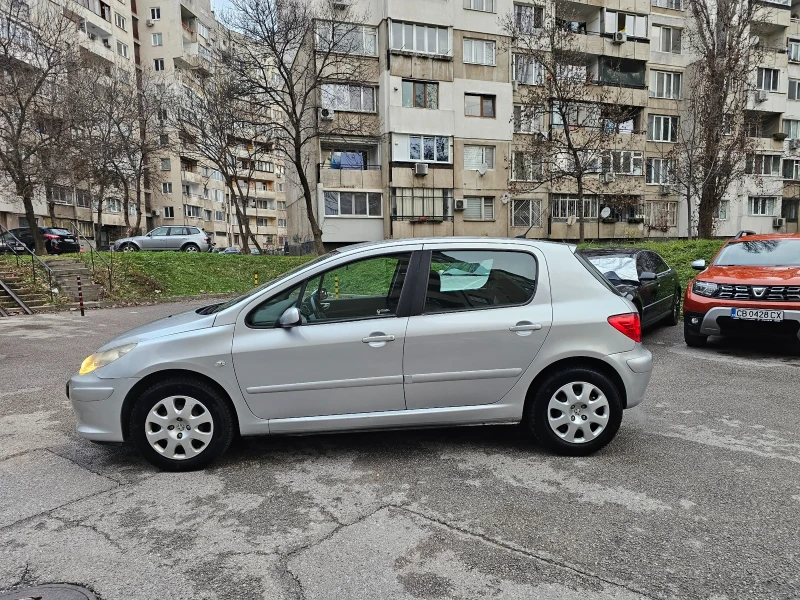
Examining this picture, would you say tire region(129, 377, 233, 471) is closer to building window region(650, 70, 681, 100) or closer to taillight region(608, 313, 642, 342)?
taillight region(608, 313, 642, 342)

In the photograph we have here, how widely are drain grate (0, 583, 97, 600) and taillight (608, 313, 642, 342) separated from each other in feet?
11.9

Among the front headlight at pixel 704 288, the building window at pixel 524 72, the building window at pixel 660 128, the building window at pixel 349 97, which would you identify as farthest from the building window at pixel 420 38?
the front headlight at pixel 704 288

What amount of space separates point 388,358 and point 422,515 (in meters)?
1.11

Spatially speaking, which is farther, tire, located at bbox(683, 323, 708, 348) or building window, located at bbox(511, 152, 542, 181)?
building window, located at bbox(511, 152, 542, 181)

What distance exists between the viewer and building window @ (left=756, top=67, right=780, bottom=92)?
118ft

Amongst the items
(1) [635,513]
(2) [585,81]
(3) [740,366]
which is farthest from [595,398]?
(2) [585,81]

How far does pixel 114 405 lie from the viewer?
12.3 ft

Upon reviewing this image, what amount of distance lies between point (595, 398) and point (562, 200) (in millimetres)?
29539

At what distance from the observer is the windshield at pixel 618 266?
841 cm

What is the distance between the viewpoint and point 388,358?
381 cm

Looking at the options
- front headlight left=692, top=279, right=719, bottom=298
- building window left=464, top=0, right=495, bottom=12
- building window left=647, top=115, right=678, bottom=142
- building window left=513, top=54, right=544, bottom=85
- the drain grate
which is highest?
building window left=464, top=0, right=495, bottom=12

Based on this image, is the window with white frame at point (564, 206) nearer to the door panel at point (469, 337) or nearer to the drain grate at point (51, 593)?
the door panel at point (469, 337)

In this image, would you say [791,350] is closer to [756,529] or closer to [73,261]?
[756,529]

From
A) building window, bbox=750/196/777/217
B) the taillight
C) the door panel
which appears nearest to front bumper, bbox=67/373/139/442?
the door panel
